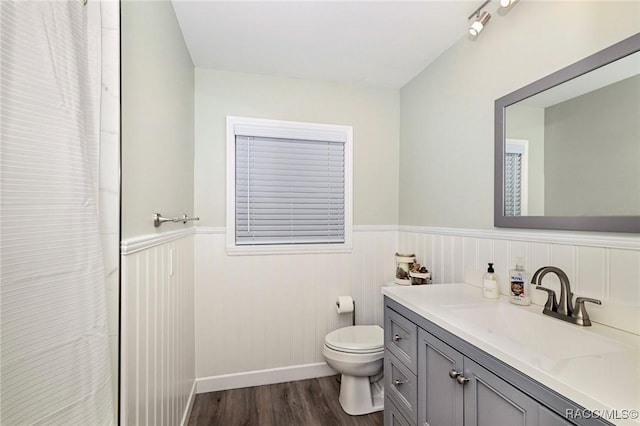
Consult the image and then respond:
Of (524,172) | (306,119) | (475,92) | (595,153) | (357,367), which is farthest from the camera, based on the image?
(306,119)

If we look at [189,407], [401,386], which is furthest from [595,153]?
[189,407]

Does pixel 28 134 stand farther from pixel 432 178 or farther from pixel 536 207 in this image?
pixel 432 178

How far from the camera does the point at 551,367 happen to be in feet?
2.52

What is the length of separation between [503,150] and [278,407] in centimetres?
213

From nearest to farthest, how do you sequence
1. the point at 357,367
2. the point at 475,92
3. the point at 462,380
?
the point at 462,380 < the point at 475,92 < the point at 357,367

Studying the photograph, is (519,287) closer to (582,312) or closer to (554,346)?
(582,312)

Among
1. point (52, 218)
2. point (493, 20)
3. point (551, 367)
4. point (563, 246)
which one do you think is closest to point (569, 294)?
point (563, 246)

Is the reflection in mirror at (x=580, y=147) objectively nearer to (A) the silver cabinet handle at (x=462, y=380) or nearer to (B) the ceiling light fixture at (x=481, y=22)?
(B) the ceiling light fixture at (x=481, y=22)

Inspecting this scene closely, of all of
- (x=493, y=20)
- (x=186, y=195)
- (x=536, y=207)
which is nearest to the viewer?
(x=536, y=207)

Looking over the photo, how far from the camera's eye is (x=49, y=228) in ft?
2.02

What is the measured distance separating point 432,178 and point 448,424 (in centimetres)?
151

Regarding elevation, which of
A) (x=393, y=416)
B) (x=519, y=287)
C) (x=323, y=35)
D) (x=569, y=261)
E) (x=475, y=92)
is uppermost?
(x=323, y=35)

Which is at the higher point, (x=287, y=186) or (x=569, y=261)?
(x=287, y=186)

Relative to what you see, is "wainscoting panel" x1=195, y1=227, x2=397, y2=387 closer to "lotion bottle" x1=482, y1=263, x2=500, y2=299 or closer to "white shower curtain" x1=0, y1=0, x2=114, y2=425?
"lotion bottle" x1=482, y1=263, x2=500, y2=299
